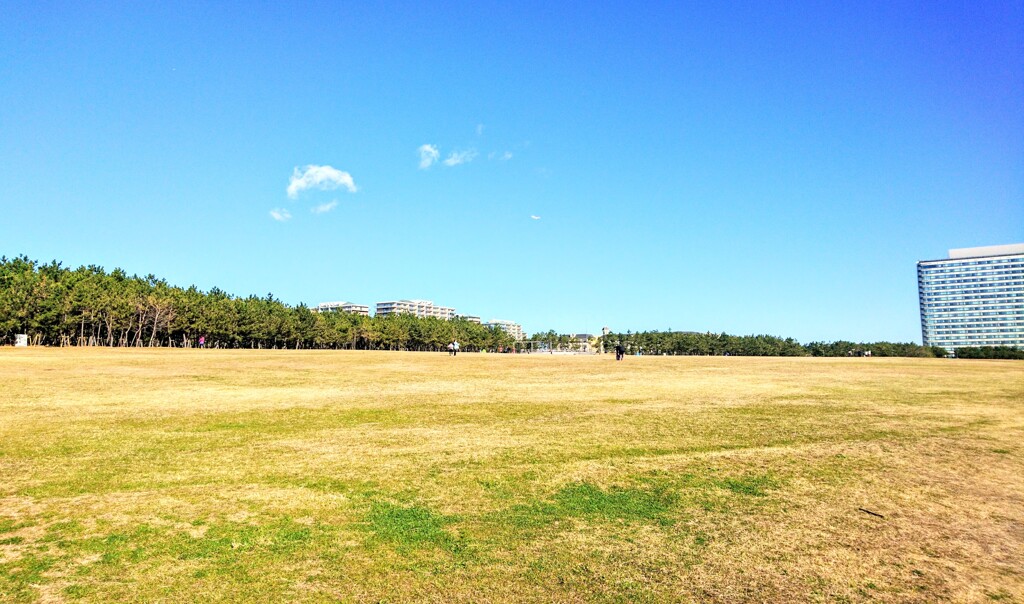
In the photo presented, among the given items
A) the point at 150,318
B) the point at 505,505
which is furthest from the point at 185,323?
the point at 505,505

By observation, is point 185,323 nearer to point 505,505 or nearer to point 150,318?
point 150,318

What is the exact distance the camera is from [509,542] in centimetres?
717

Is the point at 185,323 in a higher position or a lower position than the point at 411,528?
higher

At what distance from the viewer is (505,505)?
8.64 meters

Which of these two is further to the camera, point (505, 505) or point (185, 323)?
point (185, 323)

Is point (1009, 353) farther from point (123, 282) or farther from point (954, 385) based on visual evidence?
point (123, 282)

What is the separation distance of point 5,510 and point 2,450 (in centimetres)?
549

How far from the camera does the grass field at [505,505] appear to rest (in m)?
6.11

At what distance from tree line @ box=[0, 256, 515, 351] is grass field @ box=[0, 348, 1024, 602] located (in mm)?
101307

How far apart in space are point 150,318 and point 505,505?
13082 centimetres

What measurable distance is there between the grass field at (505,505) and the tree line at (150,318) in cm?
10131

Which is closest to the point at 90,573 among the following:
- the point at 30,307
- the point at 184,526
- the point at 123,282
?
the point at 184,526

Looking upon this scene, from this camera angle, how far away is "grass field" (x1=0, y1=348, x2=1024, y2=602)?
20.0ft

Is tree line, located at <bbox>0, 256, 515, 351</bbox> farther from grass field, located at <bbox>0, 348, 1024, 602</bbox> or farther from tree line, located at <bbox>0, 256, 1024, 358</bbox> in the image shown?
grass field, located at <bbox>0, 348, 1024, 602</bbox>
